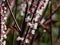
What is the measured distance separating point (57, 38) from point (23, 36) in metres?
1.27

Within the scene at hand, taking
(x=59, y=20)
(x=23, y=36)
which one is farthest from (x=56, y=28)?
(x=23, y=36)

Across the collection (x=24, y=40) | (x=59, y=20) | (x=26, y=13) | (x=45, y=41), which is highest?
(x=26, y=13)

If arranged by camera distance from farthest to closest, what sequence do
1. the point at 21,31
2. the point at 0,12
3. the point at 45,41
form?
the point at 45,41, the point at 21,31, the point at 0,12

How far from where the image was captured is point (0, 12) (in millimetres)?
844

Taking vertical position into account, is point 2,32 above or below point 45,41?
above

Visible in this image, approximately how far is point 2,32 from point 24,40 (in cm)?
10

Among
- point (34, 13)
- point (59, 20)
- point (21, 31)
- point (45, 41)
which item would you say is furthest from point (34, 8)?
point (59, 20)

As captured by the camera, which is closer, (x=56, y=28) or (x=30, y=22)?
(x=30, y=22)

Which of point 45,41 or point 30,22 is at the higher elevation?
point 30,22

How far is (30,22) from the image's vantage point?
927 millimetres

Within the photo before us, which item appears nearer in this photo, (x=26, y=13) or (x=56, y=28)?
(x=26, y=13)

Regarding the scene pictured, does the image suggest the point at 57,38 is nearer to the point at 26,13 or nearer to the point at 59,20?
the point at 59,20

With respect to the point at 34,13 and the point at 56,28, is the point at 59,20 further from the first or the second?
the point at 34,13

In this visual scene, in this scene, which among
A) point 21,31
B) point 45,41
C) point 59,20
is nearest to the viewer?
point 21,31
